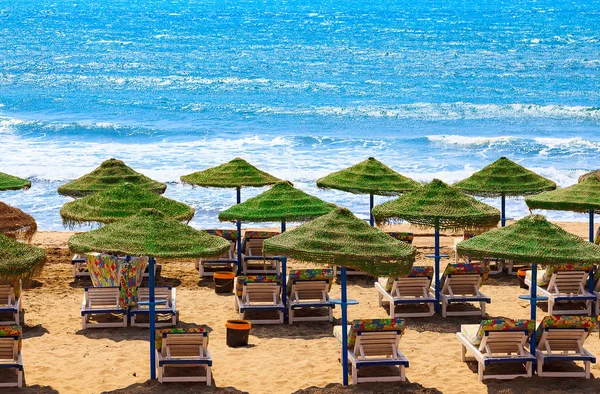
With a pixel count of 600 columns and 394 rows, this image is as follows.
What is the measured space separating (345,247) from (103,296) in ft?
14.6

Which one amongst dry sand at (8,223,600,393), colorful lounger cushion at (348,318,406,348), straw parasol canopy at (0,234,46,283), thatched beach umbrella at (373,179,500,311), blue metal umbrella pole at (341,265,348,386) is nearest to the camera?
straw parasol canopy at (0,234,46,283)

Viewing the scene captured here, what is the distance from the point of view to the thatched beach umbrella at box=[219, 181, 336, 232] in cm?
1456

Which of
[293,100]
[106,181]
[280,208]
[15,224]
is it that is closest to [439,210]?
[280,208]

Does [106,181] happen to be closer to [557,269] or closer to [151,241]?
[151,241]

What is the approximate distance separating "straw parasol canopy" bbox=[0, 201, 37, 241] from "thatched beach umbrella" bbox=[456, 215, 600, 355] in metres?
6.42

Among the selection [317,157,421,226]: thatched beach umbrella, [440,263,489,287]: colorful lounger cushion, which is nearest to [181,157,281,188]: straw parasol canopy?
[317,157,421,226]: thatched beach umbrella

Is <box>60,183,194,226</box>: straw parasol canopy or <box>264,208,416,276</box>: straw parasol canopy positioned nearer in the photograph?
<box>264,208,416,276</box>: straw parasol canopy

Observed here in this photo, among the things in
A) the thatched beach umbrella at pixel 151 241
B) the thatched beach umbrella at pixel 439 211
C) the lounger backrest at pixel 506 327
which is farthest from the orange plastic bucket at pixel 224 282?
the lounger backrest at pixel 506 327

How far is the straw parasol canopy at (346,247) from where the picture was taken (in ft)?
33.6

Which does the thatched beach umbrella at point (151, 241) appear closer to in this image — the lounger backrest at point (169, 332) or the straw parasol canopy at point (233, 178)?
the lounger backrest at point (169, 332)

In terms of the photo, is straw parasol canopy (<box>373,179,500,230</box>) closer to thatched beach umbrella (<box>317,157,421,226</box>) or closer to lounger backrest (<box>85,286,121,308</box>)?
thatched beach umbrella (<box>317,157,421,226</box>)

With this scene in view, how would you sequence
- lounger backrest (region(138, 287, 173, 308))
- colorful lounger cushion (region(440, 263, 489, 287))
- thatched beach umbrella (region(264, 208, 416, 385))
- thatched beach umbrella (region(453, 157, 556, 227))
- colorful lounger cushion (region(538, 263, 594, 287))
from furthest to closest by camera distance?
1. thatched beach umbrella (region(453, 157, 556, 227))
2. colorful lounger cushion (region(538, 263, 594, 287))
3. colorful lounger cushion (region(440, 263, 489, 287))
4. lounger backrest (region(138, 287, 173, 308))
5. thatched beach umbrella (region(264, 208, 416, 385))

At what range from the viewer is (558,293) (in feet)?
46.5

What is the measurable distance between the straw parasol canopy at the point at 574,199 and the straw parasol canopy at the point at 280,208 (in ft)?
10.6
